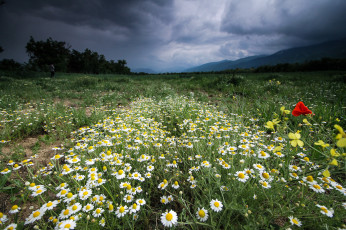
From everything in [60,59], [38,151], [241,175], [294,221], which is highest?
[60,59]

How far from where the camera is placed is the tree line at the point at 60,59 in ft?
120

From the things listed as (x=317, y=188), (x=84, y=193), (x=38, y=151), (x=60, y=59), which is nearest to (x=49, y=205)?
(x=84, y=193)

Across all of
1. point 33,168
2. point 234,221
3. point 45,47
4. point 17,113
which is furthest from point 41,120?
point 45,47

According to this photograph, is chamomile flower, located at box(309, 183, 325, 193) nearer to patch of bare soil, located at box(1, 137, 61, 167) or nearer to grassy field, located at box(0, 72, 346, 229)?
grassy field, located at box(0, 72, 346, 229)

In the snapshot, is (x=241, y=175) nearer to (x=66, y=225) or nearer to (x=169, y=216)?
(x=169, y=216)

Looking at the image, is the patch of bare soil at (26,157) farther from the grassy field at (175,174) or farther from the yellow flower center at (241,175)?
the yellow flower center at (241,175)

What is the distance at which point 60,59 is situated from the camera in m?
39.3

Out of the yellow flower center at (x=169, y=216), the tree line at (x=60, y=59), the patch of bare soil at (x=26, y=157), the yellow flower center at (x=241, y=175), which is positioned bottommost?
the patch of bare soil at (x=26, y=157)

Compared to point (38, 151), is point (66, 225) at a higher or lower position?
higher

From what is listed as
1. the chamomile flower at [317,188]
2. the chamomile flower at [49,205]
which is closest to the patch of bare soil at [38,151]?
the chamomile flower at [49,205]

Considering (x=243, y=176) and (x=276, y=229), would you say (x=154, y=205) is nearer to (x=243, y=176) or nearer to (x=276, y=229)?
(x=243, y=176)

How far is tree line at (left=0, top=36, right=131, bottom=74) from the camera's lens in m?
36.5

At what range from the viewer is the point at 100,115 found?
13.2 ft

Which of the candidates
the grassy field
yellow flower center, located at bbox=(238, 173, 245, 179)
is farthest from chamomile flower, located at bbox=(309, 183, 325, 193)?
yellow flower center, located at bbox=(238, 173, 245, 179)
